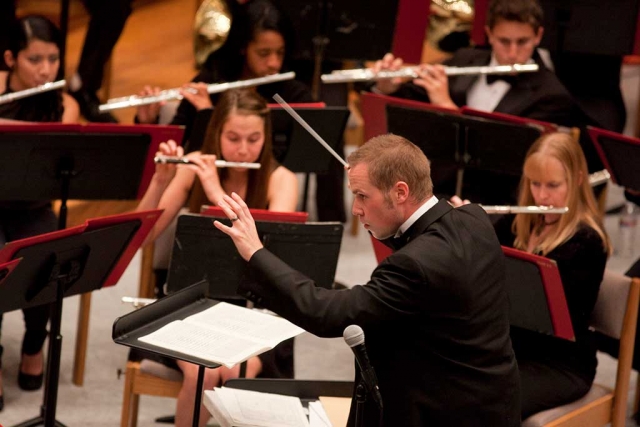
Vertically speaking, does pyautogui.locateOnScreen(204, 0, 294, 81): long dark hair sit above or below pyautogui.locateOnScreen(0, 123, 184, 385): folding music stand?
above

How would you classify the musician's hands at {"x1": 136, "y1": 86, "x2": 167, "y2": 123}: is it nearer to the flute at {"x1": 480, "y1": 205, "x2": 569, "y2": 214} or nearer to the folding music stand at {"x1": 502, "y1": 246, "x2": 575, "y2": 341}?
the flute at {"x1": 480, "y1": 205, "x2": 569, "y2": 214}

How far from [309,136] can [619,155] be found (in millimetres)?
1124

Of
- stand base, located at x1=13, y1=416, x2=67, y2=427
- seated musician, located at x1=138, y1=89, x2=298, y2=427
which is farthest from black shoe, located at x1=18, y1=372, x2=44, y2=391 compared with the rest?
seated musician, located at x1=138, y1=89, x2=298, y2=427

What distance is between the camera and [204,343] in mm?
2402

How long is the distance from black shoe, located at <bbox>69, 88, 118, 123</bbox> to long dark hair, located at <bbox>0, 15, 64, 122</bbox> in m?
1.47

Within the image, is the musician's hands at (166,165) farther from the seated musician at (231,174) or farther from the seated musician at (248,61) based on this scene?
the seated musician at (248,61)

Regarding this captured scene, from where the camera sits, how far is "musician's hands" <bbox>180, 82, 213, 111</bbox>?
4.18 m

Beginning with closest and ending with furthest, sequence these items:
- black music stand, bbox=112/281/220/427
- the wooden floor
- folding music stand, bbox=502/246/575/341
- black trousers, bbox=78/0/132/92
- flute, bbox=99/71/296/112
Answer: black music stand, bbox=112/281/220/427
folding music stand, bbox=502/246/575/341
flute, bbox=99/71/296/112
black trousers, bbox=78/0/132/92
the wooden floor

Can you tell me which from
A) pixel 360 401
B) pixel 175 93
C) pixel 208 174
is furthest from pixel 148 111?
pixel 360 401

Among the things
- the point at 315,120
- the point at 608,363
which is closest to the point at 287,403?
the point at 315,120

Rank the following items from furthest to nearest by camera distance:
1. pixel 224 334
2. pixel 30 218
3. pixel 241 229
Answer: pixel 30 218, pixel 224 334, pixel 241 229

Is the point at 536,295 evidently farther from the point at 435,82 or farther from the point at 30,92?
the point at 30,92

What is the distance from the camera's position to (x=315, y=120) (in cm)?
389

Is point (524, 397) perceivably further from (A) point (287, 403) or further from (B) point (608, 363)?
(B) point (608, 363)
